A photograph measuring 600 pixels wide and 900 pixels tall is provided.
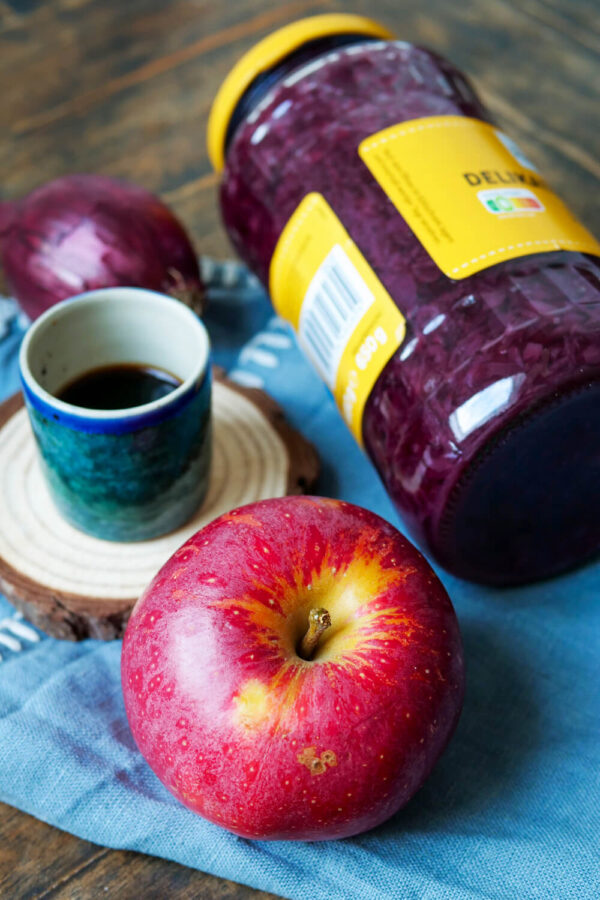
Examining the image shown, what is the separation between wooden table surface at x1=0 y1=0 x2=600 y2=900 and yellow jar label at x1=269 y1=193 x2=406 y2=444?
0.24 metres

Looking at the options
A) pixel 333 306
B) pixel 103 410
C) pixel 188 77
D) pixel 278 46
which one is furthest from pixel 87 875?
pixel 188 77

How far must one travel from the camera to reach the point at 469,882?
0.51 metres

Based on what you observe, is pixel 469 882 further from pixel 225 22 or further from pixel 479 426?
pixel 225 22

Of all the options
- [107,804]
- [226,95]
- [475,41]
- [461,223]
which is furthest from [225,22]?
[107,804]

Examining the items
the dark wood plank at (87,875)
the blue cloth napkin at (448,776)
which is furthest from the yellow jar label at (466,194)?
the dark wood plank at (87,875)

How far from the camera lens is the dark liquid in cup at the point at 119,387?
0.64m

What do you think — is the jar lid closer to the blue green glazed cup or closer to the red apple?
the blue green glazed cup

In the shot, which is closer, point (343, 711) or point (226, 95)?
point (343, 711)

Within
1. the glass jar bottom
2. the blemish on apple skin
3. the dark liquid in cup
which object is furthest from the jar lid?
the blemish on apple skin

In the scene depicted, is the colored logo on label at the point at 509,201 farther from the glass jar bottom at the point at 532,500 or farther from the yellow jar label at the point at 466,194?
the glass jar bottom at the point at 532,500

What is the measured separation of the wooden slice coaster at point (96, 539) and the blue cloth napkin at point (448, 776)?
0.04 m

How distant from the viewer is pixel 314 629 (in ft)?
1.53

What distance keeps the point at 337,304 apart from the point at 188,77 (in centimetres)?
54

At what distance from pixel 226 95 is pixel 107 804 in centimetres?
53
